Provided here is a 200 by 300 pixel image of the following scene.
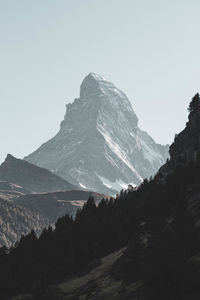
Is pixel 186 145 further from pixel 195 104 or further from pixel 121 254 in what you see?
pixel 121 254

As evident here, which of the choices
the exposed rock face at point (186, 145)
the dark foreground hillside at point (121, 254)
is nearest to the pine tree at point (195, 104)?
the exposed rock face at point (186, 145)

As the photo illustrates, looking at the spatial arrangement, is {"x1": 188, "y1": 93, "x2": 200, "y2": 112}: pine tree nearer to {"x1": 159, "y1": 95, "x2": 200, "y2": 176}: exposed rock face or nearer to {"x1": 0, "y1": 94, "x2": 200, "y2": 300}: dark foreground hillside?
{"x1": 159, "y1": 95, "x2": 200, "y2": 176}: exposed rock face

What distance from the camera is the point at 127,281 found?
206 ft

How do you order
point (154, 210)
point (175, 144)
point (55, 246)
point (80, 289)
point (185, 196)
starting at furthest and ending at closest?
point (175, 144)
point (55, 246)
point (154, 210)
point (185, 196)
point (80, 289)

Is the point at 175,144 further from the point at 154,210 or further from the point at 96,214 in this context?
the point at 154,210

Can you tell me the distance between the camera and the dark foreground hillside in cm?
5344

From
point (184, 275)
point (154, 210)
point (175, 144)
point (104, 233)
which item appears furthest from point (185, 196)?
point (175, 144)

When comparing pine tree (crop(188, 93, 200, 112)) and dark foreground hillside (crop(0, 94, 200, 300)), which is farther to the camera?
pine tree (crop(188, 93, 200, 112))

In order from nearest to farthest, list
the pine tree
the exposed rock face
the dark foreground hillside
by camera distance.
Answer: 1. the dark foreground hillside
2. the exposed rock face
3. the pine tree

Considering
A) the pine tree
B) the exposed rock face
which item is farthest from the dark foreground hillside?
the pine tree

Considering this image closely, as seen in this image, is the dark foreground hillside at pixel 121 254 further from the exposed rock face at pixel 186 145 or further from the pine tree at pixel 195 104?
the pine tree at pixel 195 104

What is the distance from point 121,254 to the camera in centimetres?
8300

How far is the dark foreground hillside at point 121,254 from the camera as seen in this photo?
53.4 meters

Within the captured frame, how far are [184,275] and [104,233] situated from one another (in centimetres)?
5416
